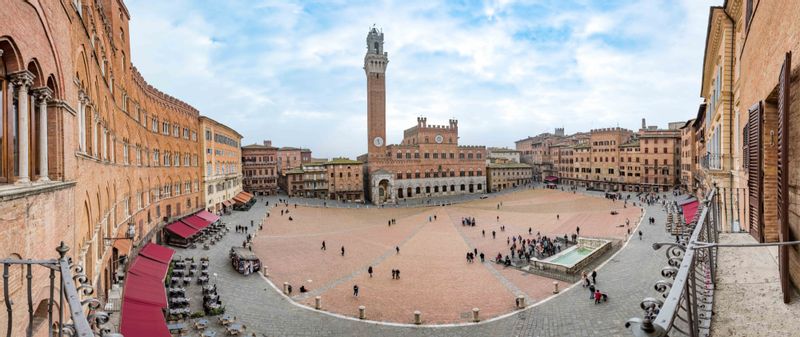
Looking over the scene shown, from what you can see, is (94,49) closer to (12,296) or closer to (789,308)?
(12,296)

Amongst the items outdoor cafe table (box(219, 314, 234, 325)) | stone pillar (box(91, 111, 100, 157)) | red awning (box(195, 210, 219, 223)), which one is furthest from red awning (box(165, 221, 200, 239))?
stone pillar (box(91, 111, 100, 157))

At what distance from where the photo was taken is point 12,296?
5.06 m

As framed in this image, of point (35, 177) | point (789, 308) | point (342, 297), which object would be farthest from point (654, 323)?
point (342, 297)

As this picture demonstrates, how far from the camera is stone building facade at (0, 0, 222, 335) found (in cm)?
564

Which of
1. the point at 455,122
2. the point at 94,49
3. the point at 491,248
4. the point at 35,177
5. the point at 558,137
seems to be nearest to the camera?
the point at 35,177

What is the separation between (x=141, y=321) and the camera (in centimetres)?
1333

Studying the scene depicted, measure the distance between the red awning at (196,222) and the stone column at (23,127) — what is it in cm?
3032

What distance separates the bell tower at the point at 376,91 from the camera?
7450 cm

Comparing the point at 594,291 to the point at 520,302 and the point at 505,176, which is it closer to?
the point at 520,302

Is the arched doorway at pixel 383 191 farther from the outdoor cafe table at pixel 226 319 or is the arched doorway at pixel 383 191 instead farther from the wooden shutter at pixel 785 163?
the wooden shutter at pixel 785 163

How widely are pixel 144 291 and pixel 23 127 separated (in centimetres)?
1180

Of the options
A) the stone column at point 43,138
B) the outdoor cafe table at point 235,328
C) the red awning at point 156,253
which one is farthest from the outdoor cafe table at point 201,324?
the stone column at point 43,138

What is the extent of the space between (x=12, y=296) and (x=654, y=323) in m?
6.87

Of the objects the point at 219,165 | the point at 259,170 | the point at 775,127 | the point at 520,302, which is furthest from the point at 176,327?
the point at 259,170
